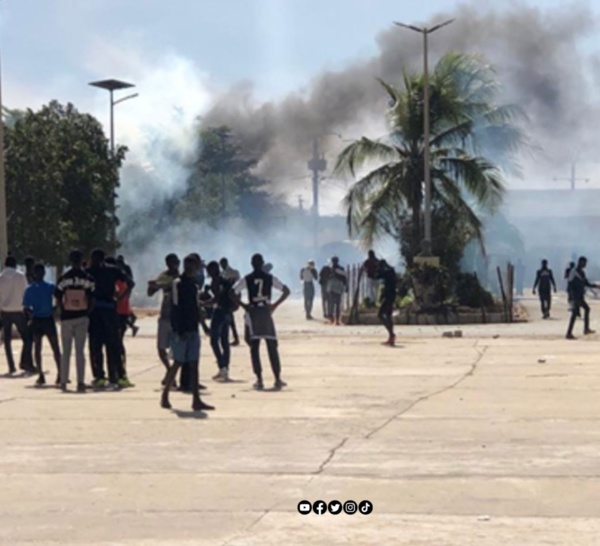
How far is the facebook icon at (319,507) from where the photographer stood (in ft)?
30.2

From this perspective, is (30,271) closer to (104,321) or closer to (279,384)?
(104,321)

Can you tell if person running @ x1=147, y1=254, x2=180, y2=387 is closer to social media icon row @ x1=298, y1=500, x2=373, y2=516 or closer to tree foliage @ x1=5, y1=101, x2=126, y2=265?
social media icon row @ x1=298, y1=500, x2=373, y2=516

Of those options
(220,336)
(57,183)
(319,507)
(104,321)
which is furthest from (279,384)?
(57,183)

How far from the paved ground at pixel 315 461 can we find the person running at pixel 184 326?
1.33 ft

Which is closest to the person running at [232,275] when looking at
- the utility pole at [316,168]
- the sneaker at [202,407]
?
the sneaker at [202,407]

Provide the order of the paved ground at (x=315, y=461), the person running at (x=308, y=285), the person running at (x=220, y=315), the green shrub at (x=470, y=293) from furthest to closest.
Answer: the person running at (x=308, y=285)
the green shrub at (x=470, y=293)
the person running at (x=220, y=315)
the paved ground at (x=315, y=461)

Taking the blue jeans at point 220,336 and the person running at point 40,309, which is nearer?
the person running at point 40,309

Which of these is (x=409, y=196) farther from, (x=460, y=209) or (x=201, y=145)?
(x=201, y=145)

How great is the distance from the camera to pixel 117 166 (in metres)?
48.3

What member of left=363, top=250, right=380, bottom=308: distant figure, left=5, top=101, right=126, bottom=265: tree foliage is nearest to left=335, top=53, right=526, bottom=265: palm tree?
left=363, top=250, right=380, bottom=308: distant figure

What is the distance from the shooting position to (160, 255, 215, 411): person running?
15.0 metres

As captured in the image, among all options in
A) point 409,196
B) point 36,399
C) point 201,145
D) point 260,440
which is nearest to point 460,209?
point 409,196

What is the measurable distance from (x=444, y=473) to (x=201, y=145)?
226ft

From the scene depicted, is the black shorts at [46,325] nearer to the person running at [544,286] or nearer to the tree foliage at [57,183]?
the person running at [544,286]
